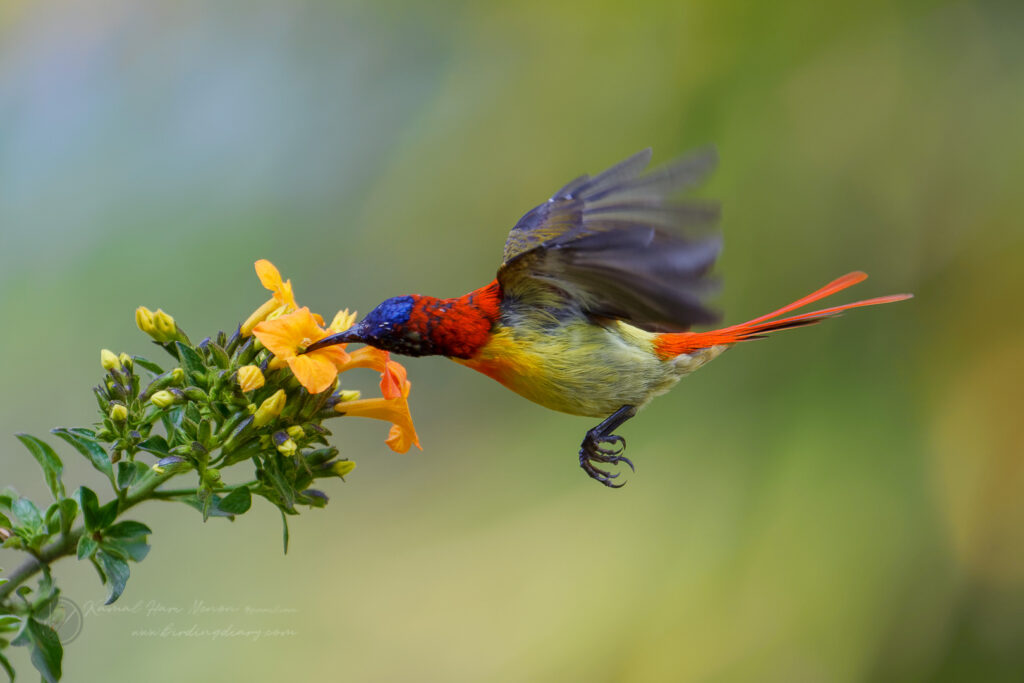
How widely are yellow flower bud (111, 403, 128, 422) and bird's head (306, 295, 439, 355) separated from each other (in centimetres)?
25

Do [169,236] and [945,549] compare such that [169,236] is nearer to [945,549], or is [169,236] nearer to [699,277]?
[699,277]

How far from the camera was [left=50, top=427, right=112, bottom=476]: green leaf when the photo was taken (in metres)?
0.95

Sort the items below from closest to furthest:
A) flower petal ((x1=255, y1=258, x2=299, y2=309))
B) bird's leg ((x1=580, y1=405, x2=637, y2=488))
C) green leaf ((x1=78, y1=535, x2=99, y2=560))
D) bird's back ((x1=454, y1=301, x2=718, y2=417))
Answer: green leaf ((x1=78, y1=535, x2=99, y2=560)) < flower petal ((x1=255, y1=258, x2=299, y2=309)) < bird's back ((x1=454, y1=301, x2=718, y2=417)) < bird's leg ((x1=580, y1=405, x2=637, y2=488))

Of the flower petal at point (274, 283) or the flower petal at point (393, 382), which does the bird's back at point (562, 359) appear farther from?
the flower petal at point (274, 283)

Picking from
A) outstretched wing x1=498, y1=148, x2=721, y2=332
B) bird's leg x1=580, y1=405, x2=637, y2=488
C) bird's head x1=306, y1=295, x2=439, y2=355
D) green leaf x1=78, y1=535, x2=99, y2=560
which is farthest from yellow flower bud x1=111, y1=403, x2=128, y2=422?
bird's leg x1=580, y1=405, x2=637, y2=488

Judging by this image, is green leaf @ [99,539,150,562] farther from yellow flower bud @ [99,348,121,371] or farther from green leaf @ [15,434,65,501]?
yellow flower bud @ [99,348,121,371]

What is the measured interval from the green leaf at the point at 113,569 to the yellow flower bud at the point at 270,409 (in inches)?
9.0

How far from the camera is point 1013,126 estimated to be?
2.63 m

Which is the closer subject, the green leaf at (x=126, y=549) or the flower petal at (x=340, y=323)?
the green leaf at (x=126, y=549)

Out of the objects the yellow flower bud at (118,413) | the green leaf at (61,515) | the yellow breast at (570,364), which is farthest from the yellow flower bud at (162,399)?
the yellow breast at (570,364)

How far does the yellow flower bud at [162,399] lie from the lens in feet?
3.10

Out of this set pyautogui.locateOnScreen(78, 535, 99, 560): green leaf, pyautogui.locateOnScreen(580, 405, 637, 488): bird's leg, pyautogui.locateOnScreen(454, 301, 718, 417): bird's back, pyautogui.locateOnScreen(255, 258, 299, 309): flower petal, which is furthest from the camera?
pyautogui.locateOnScreen(580, 405, 637, 488): bird's leg

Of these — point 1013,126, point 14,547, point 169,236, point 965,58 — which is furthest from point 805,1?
point 14,547

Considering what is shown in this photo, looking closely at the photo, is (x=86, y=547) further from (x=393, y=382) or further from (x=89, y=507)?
(x=393, y=382)
